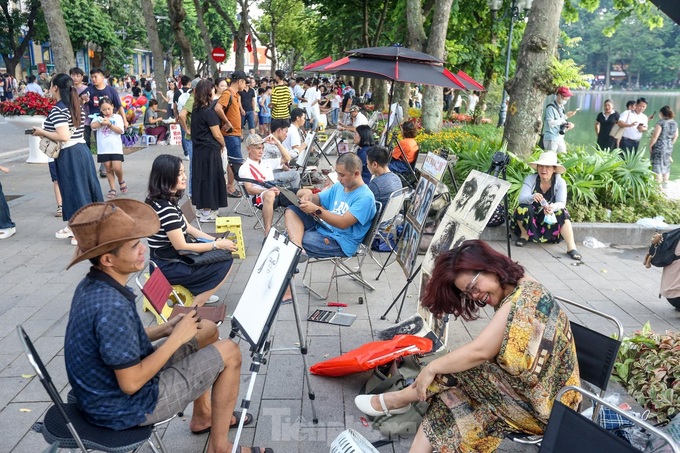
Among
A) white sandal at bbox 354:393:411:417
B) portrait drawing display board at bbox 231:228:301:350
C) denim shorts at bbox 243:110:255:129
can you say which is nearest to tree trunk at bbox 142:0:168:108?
denim shorts at bbox 243:110:255:129

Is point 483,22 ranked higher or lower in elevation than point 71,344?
higher

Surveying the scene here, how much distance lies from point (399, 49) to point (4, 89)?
101 ft

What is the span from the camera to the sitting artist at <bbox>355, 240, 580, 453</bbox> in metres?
2.50

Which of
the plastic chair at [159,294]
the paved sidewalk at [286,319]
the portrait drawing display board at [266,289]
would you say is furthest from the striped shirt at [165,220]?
the portrait drawing display board at [266,289]

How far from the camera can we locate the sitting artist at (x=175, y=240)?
441 centimetres

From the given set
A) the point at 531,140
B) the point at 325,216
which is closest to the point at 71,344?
the point at 325,216

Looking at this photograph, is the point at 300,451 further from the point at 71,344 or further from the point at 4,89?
the point at 4,89

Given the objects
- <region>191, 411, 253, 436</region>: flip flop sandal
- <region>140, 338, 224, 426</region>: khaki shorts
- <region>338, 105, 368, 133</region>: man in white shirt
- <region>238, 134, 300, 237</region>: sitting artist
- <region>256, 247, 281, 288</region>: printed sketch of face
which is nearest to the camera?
<region>140, 338, 224, 426</region>: khaki shorts

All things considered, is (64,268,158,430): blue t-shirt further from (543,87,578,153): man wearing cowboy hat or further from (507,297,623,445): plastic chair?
(543,87,578,153): man wearing cowboy hat

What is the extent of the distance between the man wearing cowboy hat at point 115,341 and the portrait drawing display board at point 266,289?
15.7 inches

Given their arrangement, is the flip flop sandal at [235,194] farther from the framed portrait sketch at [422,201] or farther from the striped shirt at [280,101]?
the framed portrait sketch at [422,201]

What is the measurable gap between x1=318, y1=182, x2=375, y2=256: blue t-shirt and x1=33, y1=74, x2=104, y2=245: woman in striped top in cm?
331

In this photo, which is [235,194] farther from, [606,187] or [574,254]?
[606,187]

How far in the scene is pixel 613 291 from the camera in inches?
231
